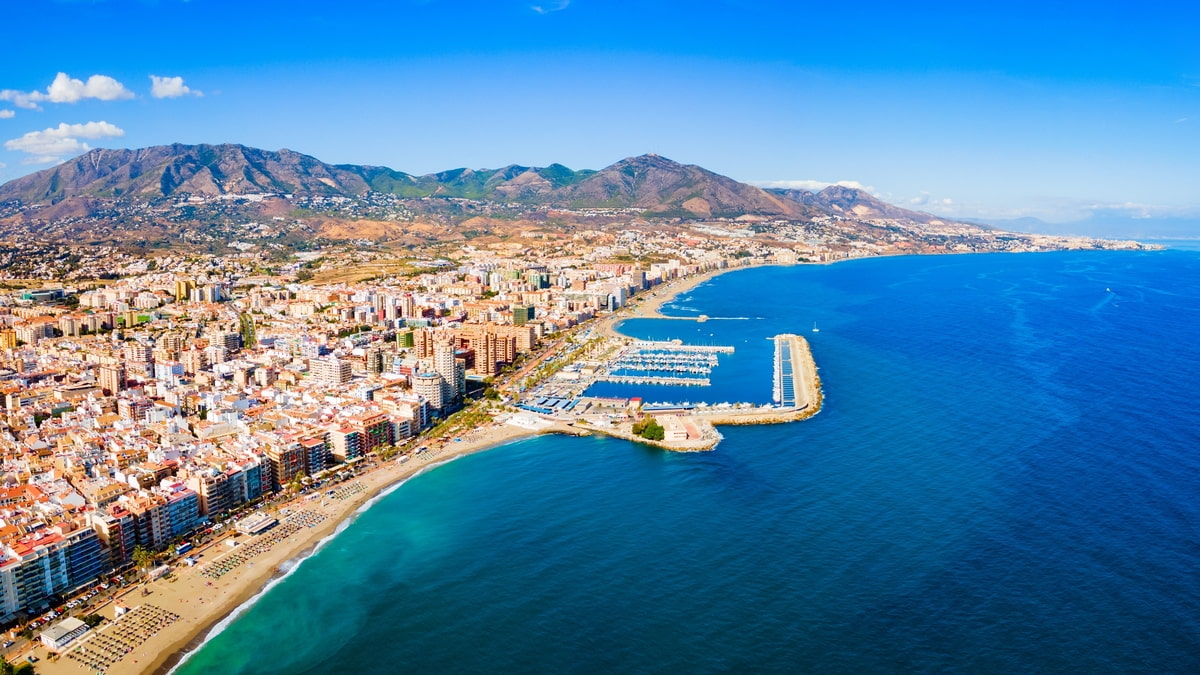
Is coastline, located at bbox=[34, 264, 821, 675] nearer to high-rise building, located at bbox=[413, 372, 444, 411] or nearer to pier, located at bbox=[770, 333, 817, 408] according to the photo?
high-rise building, located at bbox=[413, 372, 444, 411]

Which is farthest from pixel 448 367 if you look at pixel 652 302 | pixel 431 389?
pixel 652 302

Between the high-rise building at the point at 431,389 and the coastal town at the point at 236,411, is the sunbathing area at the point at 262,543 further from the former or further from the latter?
the high-rise building at the point at 431,389

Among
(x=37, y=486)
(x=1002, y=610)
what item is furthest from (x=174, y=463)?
(x=1002, y=610)

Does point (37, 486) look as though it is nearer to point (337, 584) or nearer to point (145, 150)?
point (337, 584)

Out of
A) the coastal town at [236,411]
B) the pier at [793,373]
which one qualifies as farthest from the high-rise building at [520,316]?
the pier at [793,373]

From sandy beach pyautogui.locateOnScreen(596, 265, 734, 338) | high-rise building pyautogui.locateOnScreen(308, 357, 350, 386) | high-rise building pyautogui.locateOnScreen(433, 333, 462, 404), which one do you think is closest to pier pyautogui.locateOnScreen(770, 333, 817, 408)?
sandy beach pyautogui.locateOnScreen(596, 265, 734, 338)

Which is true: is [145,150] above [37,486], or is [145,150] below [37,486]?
above
